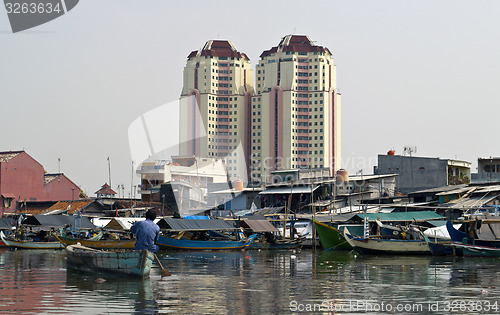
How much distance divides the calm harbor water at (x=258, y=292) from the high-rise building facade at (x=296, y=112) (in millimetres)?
90908

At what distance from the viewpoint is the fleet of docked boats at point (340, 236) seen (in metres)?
29.5

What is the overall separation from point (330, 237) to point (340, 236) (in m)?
0.64

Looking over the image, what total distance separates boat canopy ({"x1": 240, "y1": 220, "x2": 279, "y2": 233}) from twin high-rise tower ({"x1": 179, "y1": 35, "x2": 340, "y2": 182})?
70.2 m

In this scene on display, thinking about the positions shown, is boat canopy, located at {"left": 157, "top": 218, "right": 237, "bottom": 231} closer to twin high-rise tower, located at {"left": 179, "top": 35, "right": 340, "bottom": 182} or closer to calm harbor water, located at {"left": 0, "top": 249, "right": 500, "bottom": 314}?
calm harbor water, located at {"left": 0, "top": 249, "right": 500, "bottom": 314}

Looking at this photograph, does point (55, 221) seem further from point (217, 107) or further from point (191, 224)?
point (217, 107)

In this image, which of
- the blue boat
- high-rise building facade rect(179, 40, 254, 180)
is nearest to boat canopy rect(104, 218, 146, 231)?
the blue boat

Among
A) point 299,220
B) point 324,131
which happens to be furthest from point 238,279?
point 324,131

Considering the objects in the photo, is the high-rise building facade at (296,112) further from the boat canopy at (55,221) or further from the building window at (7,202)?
the boat canopy at (55,221)

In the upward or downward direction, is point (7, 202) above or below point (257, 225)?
above

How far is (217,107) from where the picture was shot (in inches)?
4717

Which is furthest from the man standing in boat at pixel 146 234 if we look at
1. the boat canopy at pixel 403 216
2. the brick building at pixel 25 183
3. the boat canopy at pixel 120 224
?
the brick building at pixel 25 183

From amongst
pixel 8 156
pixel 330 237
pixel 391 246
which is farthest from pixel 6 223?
pixel 391 246

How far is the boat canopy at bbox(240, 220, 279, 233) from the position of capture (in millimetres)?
38750

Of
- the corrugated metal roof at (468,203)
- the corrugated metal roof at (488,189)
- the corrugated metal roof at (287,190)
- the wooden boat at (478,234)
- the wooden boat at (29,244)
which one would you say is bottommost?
the wooden boat at (29,244)
